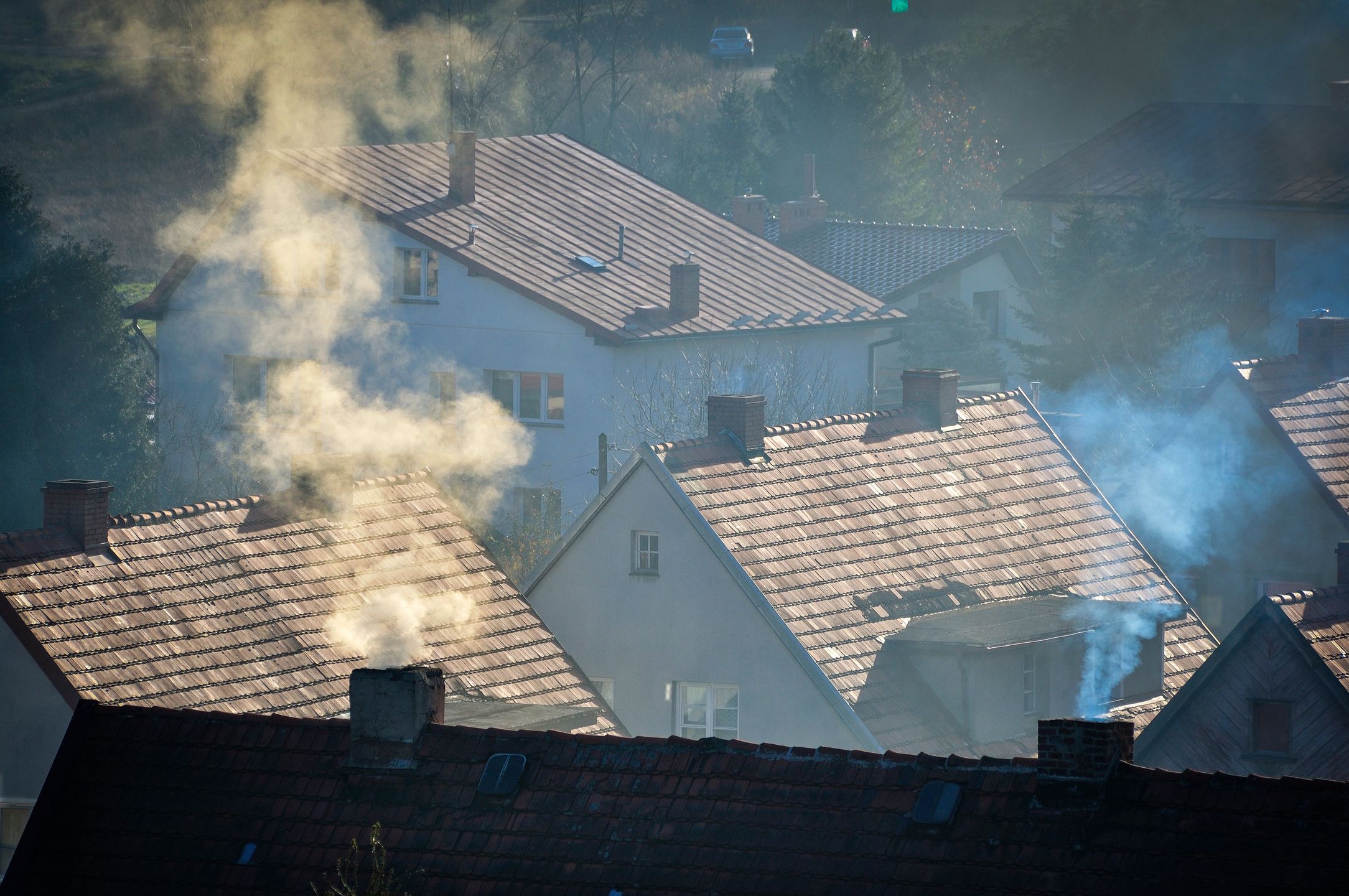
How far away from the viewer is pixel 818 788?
1380 cm

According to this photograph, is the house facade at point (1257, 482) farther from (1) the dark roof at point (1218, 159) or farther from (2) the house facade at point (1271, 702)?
(1) the dark roof at point (1218, 159)

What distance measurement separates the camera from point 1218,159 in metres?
51.3

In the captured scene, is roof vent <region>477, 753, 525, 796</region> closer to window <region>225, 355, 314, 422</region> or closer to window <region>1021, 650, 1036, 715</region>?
window <region>1021, 650, 1036, 715</region>

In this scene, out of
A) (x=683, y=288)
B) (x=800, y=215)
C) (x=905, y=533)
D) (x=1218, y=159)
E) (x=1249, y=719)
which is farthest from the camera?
(x=800, y=215)

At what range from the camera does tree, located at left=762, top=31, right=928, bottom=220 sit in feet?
225

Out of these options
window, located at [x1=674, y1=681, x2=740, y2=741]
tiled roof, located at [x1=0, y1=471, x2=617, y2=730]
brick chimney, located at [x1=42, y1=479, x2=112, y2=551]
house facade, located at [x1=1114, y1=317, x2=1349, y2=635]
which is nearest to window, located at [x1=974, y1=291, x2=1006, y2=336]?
house facade, located at [x1=1114, y1=317, x2=1349, y2=635]

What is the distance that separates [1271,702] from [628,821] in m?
10.0

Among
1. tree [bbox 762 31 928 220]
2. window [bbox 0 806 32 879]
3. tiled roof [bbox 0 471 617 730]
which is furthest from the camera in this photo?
tree [bbox 762 31 928 220]

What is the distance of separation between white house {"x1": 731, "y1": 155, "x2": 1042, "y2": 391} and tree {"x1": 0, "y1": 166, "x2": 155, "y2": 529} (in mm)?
15742

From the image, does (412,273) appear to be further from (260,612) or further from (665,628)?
(260,612)

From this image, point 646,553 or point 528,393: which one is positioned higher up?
point 528,393

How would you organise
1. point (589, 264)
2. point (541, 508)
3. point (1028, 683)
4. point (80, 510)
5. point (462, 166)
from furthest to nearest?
point (462, 166) → point (589, 264) → point (541, 508) → point (1028, 683) → point (80, 510)

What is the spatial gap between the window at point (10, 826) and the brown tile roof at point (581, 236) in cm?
1985

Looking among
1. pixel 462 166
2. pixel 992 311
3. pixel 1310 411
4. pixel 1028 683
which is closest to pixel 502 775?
pixel 1028 683
